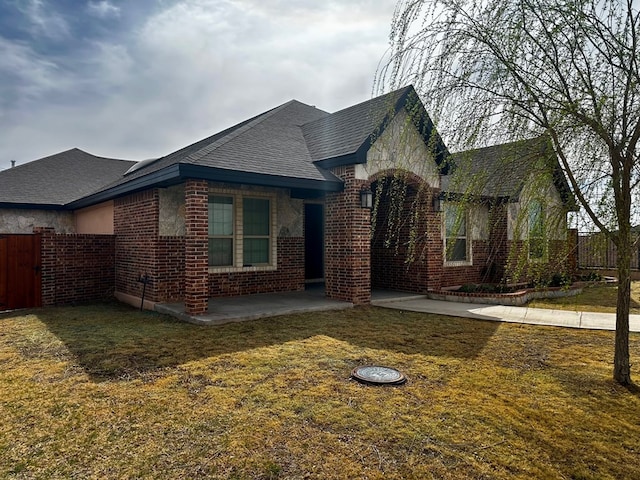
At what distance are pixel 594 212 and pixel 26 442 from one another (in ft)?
16.7

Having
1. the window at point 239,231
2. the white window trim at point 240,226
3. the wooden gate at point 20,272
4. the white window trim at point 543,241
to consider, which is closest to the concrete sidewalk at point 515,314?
the white window trim at point 240,226

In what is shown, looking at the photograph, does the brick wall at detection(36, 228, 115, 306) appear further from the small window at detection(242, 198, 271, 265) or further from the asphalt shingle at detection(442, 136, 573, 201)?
the asphalt shingle at detection(442, 136, 573, 201)

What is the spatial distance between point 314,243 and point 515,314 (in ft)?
19.0

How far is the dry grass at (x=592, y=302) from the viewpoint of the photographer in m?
8.88

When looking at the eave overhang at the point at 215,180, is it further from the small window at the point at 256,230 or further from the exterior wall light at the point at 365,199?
the small window at the point at 256,230

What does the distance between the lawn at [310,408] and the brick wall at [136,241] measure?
2665mm

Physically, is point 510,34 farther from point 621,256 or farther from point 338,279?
point 338,279

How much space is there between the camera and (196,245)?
722 centimetres

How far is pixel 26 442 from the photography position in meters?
2.92

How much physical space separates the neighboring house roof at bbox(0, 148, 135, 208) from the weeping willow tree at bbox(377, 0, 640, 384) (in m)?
13.5

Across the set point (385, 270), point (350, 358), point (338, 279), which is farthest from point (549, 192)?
point (385, 270)

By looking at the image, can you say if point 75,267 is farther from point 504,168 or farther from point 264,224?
point 504,168

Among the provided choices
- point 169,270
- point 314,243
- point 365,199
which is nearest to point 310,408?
point 365,199

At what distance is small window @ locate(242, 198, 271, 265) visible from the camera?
9.53 metres
